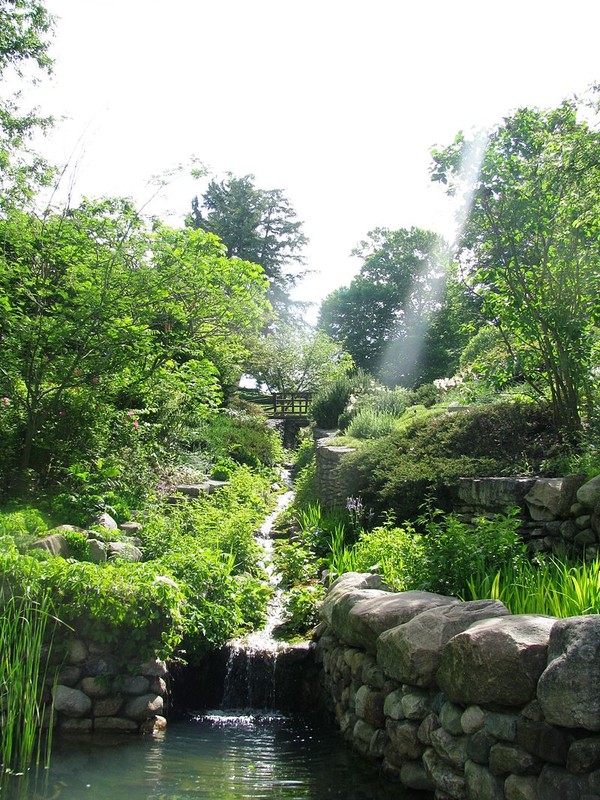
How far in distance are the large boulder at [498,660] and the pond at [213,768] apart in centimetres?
102

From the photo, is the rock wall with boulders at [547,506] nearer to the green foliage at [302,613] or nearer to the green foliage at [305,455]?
the green foliage at [302,613]

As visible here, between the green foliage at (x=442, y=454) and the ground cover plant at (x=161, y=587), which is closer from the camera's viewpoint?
the ground cover plant at (x=161, y=587)

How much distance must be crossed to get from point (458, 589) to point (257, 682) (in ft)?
7.79

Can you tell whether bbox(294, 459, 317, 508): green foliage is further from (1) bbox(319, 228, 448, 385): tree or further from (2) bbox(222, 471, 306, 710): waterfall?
(1) bbox(319, 228, 448, 385): tree

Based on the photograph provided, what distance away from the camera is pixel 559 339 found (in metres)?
7.59

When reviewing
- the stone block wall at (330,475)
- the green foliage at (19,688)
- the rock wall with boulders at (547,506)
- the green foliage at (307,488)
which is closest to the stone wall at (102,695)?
the green foliage at (19,688)

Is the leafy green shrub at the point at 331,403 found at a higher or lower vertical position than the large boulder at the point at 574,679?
higher

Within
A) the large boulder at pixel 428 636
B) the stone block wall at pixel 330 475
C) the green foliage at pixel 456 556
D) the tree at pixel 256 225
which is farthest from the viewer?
the tree at pixel 256 225

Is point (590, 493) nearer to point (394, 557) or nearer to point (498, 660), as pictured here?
point (394, 557)

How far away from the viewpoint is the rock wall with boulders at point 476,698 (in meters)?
2.76

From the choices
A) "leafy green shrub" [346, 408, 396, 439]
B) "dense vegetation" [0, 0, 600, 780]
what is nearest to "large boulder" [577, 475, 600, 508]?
"dense vegetation" [0, 0, 600, 780]

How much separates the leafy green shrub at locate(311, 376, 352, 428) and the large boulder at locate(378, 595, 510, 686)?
13.8 metres

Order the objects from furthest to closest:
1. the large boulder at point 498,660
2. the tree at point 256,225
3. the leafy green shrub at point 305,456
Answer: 1. the tree at point 256,225
2. the leafy green shrub at point 305,456
3. the large boulder at point 498,660

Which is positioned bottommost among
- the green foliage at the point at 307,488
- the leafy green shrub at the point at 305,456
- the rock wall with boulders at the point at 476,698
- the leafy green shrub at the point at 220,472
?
the rock wall with boulders at the point at 476,698
